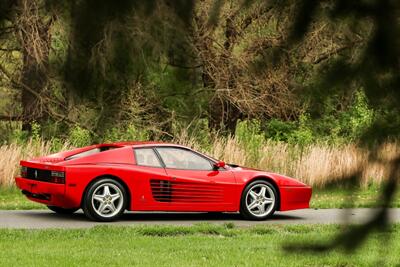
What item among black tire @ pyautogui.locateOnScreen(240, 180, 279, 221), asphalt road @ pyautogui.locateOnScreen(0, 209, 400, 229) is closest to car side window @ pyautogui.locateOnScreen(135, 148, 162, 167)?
asphalt road @ pyautogui.locateOnScreen(0, 209, 400, 229)

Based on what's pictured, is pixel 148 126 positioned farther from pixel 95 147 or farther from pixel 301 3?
pixel 301 3

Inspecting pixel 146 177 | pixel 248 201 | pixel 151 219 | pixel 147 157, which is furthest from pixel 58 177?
pixel 248 201

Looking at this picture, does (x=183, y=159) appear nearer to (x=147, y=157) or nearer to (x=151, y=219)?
(x=147, y=157)

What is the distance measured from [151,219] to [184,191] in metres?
0.78

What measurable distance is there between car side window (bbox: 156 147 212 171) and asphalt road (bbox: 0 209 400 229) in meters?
0.83

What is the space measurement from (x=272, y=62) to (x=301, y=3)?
8.3 inches

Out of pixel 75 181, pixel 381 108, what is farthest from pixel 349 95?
pixel 75 181

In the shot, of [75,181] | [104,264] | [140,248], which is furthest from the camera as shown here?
[75,181]

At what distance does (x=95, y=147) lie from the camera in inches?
578

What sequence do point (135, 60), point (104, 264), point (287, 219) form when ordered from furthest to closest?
point (287, 219)
point (104, 264)
point (135, 60)

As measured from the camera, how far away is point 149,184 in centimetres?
1457

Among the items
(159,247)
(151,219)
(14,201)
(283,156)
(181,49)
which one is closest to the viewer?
(181,49)

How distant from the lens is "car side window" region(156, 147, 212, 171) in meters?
14.9

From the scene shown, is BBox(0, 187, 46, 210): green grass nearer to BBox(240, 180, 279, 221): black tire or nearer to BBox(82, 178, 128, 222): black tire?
BBox(82, 178, 128, 222): black tire
